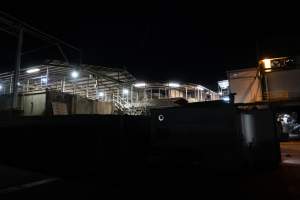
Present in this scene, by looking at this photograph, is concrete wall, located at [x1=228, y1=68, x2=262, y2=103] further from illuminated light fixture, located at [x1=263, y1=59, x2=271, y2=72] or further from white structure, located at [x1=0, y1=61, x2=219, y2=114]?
white structure, located at [x1=0, y1=61, x2=219, y2=114]

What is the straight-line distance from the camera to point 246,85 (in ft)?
71.0

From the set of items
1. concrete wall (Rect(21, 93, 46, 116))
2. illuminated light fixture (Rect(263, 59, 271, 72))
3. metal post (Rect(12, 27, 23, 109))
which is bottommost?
concrete wall (Rect(21, 93, 46, 116))

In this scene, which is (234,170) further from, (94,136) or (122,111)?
(122,111)

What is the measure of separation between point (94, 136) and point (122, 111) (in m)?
15.4

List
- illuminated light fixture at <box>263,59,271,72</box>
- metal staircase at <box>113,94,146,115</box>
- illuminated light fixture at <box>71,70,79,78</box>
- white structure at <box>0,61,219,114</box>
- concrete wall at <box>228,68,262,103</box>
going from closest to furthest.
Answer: white structure at <box>0,61,219,114</box>
illuminated light fixture at <box>71,70,79,78</box>
illuminated light fixture at <box>263,59,271,72</box>
concrete wall at <box>228,68,262,103</box>
metal staircase at <box>113,94,146,115</box>

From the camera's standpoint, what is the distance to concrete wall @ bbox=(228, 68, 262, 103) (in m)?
21.3

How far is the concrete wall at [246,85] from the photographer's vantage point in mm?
21344

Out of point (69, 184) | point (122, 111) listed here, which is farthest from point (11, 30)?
point (69, 184)

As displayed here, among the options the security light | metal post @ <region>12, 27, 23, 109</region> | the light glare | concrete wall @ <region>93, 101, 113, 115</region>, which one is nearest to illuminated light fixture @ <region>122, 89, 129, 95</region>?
the security light

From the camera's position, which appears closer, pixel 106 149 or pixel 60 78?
pixel 106 149

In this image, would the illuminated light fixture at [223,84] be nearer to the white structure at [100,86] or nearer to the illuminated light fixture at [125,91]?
the white structure at [100,86]

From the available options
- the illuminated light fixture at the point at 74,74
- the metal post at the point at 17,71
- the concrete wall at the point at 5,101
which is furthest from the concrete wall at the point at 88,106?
the concrete wall at the point at 5,101

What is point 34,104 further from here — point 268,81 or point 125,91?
point 268,81

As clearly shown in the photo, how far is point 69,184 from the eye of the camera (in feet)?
15.6
